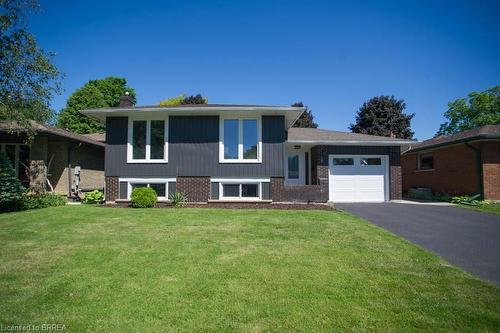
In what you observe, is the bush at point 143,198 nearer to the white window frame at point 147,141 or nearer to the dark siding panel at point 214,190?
the white window frame at point 147,141

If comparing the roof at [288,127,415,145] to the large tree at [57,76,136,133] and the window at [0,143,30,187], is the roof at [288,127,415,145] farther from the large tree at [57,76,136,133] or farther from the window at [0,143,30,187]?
the large tree at [57,76,136,133]

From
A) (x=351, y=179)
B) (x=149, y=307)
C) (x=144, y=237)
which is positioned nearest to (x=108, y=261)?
(x=144, y=237)

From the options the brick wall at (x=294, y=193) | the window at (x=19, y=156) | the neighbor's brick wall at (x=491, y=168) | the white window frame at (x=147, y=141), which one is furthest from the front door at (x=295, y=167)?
the window at (x=19, y=156)

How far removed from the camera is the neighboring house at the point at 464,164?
1455 cm

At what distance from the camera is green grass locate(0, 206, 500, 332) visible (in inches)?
124

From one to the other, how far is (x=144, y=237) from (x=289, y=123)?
407 inches

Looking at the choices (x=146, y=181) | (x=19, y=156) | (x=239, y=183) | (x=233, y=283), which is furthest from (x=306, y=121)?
(x=233, y=283)

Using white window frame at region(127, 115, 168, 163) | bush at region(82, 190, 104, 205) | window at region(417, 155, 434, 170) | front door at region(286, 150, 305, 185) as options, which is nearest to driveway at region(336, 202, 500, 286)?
front door at region(286, 150, 305, 185)

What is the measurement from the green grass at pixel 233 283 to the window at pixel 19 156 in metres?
9.65

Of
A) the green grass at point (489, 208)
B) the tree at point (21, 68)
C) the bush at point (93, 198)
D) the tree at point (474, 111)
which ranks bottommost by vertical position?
the green grass at point (489, 208)

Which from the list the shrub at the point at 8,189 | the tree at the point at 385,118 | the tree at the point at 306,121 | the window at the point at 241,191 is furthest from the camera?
the tree at the point at 306,121

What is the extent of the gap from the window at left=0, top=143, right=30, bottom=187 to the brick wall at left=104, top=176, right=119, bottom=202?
5.29 meters

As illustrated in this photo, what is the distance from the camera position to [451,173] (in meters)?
16.7

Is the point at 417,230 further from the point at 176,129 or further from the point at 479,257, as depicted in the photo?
the point at 176,129
